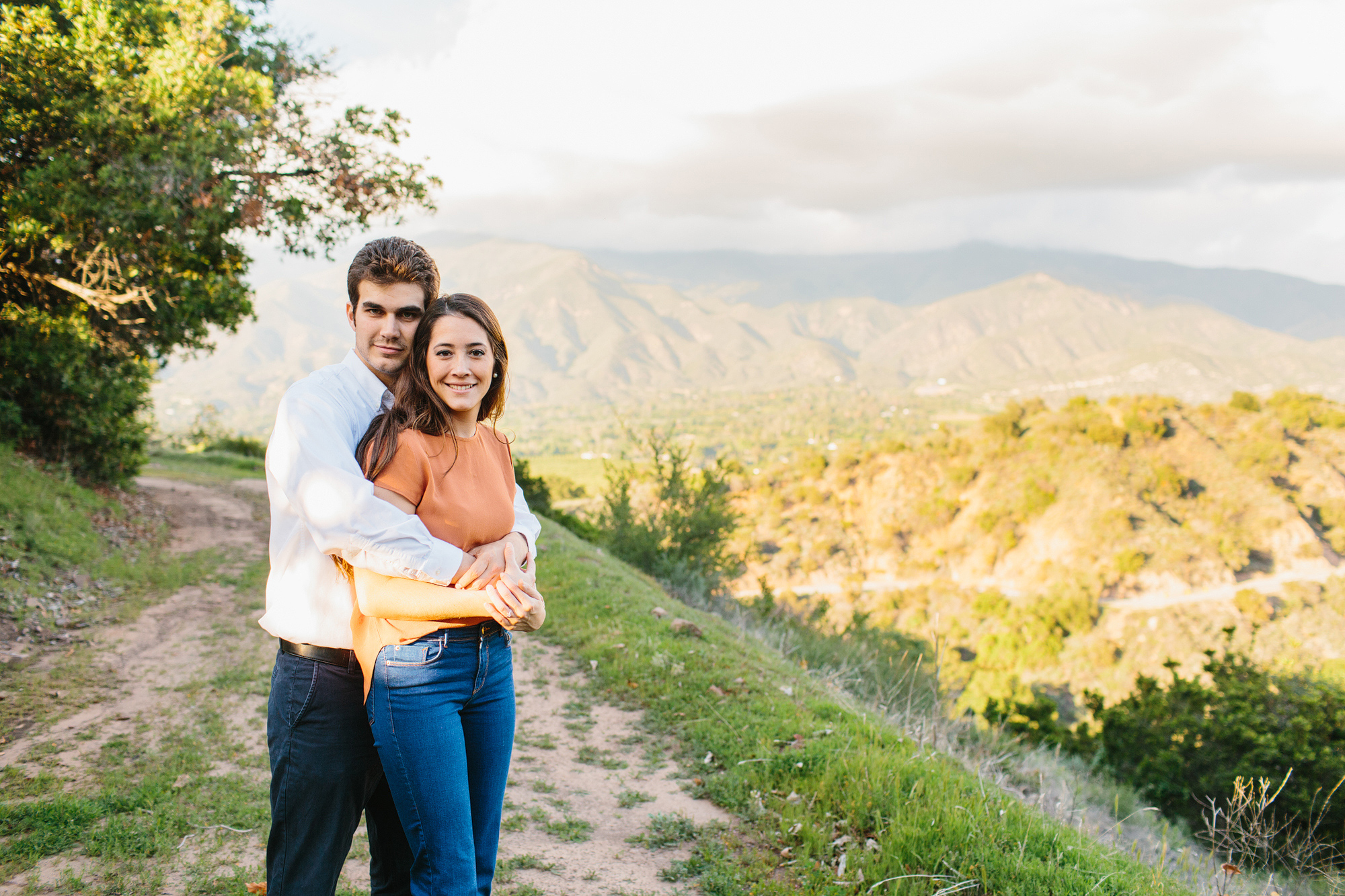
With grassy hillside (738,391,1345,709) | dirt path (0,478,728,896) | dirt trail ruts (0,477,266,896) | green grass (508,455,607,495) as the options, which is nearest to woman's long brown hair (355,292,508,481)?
dirt path (0,478,728,896)

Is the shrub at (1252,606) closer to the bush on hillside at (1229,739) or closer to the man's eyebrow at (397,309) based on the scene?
the bush on hillside at (1229,739)

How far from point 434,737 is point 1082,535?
3414cm

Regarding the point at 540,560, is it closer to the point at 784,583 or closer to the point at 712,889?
the point at 712,889

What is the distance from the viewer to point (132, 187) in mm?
8617

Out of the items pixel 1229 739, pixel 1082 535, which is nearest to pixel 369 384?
pixel 1229 739

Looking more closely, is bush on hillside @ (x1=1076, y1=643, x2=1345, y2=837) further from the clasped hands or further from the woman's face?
the woman's face

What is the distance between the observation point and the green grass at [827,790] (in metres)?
3.52

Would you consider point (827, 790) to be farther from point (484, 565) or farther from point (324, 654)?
point (324, 654)

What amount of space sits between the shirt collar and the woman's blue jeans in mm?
786

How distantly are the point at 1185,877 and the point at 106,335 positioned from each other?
13.9 meters

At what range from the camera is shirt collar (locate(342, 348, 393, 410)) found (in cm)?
226

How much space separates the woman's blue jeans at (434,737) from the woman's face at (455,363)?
0.73 metres

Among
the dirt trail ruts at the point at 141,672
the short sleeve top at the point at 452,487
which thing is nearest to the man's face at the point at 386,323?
the short sleeve top at the point at 452,487

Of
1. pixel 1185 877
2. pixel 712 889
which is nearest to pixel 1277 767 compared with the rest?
pixel 1185 877
